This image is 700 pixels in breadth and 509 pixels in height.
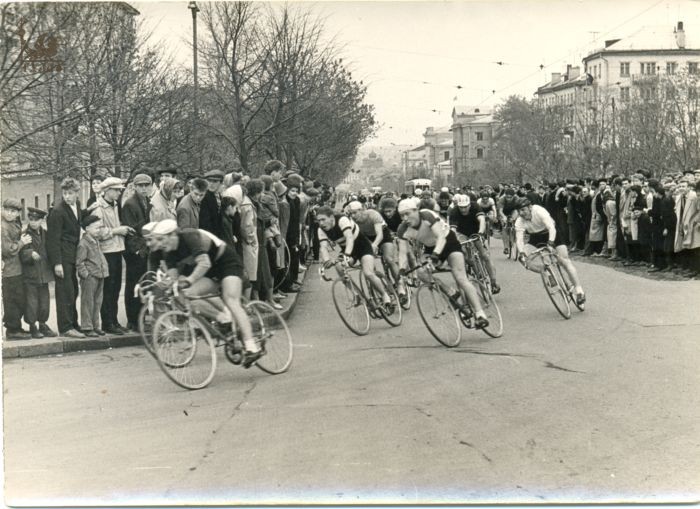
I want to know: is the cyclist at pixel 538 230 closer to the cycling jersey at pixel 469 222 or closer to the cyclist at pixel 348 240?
the cycling jersey at pixel 469 222

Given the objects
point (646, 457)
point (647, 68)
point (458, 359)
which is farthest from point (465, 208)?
point (647, 68)

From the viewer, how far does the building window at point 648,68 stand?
3904 centimetres

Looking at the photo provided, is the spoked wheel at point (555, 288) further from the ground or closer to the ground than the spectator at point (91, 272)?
closer to the ground

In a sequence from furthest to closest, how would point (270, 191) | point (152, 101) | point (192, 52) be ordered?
point (192, 52), point (152, 101), point (270, 191)

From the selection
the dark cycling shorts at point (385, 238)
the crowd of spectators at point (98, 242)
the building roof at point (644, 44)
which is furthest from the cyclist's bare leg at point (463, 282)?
the building roof at point (644, 44)

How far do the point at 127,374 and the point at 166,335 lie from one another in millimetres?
964

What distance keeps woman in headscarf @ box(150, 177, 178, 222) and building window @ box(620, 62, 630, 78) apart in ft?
102

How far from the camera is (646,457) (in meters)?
6.41

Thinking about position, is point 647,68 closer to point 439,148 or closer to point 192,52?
point 192,52

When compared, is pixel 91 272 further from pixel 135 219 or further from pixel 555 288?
pixel 555 288

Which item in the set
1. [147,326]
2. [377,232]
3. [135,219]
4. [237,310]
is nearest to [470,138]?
[377,232]

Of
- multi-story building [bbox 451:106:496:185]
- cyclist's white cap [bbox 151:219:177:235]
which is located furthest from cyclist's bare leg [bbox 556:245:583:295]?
multi-story building [bbox 451:106:496:185]

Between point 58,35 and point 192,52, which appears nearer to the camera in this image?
point 58,35

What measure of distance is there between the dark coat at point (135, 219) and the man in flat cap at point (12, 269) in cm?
135
